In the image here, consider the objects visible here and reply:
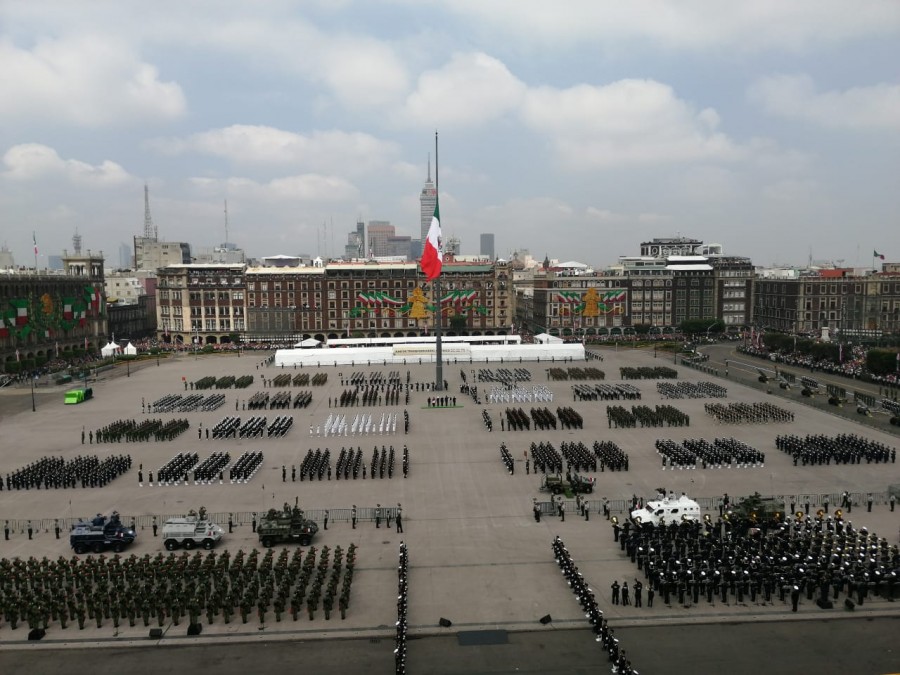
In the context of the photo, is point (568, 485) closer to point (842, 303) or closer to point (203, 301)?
point (203, 301)

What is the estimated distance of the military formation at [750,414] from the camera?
163ft

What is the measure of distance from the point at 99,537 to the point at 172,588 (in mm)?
6326

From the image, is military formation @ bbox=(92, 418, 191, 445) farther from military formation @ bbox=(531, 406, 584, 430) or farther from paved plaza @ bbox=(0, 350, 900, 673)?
military formation @ bbox=(531, 406, 584, 430)

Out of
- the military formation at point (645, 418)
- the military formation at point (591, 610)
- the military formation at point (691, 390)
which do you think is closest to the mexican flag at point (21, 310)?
the military formation at point (645, 418)

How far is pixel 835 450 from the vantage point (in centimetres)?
3894

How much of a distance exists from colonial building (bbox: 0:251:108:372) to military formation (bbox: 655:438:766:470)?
73167mm

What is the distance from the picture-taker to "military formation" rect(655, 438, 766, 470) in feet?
124

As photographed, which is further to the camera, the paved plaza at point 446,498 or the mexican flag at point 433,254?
the mexican flag at point 433,254

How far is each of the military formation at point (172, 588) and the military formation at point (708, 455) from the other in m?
20.4

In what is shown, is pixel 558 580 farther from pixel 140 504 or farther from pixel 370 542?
pixel 140 504

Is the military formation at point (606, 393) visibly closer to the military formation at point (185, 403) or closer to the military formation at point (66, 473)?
the military formation at point (185, 403)

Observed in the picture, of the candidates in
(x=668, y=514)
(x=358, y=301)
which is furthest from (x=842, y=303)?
(x=668, y=514)

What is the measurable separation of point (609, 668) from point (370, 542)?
1130 centimetres

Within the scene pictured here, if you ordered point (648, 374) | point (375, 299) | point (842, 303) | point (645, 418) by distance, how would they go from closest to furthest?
point (645, 418) < point (648, 374) < point (842, 303) < point (375, 299)
